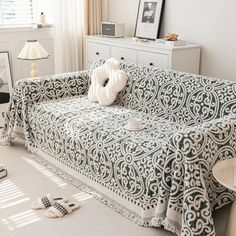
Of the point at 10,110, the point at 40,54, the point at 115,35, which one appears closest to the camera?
the point at 10,110

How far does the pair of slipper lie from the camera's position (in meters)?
2.31

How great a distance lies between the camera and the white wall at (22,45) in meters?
4.18

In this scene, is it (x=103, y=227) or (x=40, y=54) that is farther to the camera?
(x=40, y=54)

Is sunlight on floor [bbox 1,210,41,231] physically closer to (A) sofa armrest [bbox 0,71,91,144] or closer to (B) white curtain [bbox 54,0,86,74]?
(A) sofa armrest [bbox 0,71,91,144]

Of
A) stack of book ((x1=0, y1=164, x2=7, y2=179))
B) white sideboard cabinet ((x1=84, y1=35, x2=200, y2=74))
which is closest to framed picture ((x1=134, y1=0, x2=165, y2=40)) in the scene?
white sideboard cabinet ((x1=84, y1=35, x2=200, y2=74))

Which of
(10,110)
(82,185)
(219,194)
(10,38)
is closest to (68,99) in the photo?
(10,110)

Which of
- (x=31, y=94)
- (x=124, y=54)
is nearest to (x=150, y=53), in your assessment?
(x=124, y=54)

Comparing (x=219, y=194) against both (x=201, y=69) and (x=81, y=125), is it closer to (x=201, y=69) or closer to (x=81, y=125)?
(x=81, y=125)

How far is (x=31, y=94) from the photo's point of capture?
10.7 ft

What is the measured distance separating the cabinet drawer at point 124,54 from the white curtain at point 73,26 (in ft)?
2.15

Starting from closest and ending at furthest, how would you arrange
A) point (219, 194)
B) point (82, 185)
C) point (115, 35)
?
point (219, 194) → point (82, 185) → point (115, 35)

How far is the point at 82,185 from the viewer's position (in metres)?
2.70

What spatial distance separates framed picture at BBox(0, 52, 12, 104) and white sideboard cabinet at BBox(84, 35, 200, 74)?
3.34ft

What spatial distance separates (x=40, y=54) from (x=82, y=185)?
5.06 feet
